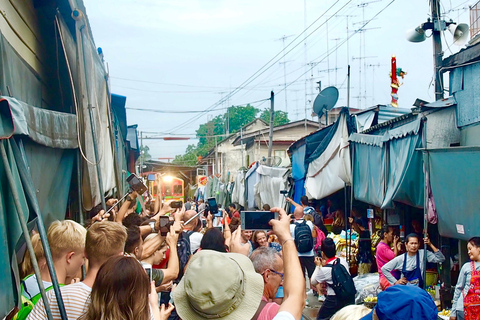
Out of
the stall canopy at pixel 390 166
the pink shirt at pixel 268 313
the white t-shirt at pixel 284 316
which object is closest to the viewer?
the white t-shirt at pixel 284 316

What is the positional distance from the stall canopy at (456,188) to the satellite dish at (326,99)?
865 cm

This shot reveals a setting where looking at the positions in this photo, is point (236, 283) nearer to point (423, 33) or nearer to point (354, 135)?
point (354, 135)

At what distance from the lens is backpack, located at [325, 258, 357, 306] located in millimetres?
7102

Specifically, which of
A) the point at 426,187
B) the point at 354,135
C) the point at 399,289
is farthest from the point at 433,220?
the point at 399,289

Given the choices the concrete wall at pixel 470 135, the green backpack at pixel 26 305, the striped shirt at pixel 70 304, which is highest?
the concrete wall at pixel 470 135

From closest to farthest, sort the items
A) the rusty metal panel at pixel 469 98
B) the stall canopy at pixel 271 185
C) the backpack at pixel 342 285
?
1. the backpack at pixel 342 285
2. the rusty metal panel at pixel 469 98
3. the stall canopy at pixel 271 185

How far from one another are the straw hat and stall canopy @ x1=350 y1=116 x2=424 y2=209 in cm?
591

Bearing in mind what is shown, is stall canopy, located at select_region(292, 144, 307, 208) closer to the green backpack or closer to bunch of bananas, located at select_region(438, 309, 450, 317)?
bunch of bananas, located at select_region(438, 309, 450, 317)

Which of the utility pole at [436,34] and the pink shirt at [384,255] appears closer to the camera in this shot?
the pink shirt at [384,255]

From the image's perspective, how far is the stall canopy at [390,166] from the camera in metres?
8.30

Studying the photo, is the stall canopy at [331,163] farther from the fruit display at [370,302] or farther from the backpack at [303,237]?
the fruit display at [370,302]

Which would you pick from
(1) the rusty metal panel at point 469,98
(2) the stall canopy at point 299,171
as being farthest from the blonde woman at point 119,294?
(2) the stall canopy at point 299,171

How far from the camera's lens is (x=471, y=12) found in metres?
18.9

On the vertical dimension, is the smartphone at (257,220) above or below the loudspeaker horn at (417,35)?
below
